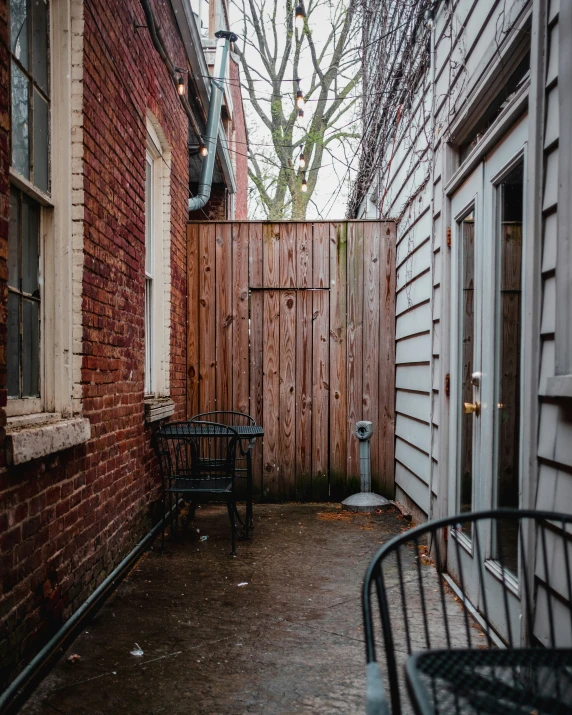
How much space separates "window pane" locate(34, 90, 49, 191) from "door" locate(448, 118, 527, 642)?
2184mm

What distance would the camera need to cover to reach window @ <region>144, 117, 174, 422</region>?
4.74m

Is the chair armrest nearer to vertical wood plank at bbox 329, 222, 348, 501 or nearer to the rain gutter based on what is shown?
vertical wood plank at bbox 329, 222, 348, 501

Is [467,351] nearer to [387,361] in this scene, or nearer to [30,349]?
[387,361]

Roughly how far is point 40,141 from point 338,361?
11.2 ft

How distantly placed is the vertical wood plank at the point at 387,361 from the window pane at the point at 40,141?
343 cm

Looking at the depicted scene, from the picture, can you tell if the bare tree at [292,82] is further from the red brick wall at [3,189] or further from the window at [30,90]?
the red brick wall at [3,189]

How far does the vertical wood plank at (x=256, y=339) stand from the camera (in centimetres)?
553

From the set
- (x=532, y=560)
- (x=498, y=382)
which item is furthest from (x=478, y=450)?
(x=532, y=560)

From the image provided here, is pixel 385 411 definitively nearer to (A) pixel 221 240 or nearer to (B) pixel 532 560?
(A) pixel 221 240

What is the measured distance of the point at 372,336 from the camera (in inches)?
217

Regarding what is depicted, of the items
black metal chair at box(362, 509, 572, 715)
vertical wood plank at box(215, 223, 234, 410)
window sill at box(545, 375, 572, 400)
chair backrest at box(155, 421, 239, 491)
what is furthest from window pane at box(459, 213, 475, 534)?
vertical wood plank at box(215, 223, 234, 410)

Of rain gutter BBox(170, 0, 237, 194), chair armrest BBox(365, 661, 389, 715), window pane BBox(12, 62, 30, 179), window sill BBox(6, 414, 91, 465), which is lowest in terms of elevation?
chair armrest BBox(365, 661, 389, 715)

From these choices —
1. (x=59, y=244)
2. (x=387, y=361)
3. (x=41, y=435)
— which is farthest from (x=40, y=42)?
(x=387, y=361)

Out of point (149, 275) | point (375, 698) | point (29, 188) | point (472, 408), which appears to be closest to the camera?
point (375, 698)
